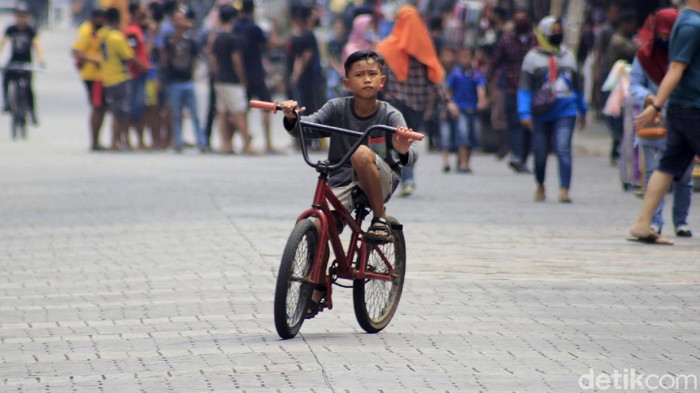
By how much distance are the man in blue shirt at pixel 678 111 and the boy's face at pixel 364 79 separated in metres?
3.53

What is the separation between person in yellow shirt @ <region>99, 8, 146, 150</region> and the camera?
2175 cm

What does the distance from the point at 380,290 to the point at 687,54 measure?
12.6 feet

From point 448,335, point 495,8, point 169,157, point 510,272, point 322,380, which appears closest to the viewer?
point 322,380

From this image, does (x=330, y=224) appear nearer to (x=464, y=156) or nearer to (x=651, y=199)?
(x=651, y=199)

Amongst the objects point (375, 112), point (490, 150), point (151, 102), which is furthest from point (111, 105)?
point (375, 112)

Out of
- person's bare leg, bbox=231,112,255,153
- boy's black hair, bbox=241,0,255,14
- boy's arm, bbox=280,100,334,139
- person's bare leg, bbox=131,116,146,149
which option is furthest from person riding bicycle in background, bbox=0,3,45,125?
boy's arm, bbox=280,100,334,139

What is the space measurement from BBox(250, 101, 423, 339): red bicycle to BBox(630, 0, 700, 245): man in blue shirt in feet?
11.8

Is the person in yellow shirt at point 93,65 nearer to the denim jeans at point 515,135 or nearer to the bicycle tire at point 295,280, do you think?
the denim jeans at point 515,135

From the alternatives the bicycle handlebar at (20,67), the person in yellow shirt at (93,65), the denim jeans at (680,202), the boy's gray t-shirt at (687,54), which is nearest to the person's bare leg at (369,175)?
the boy's gray t-shirt at (687,54)

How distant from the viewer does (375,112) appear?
312 inches

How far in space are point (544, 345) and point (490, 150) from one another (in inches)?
595

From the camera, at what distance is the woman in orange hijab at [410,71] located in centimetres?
1551

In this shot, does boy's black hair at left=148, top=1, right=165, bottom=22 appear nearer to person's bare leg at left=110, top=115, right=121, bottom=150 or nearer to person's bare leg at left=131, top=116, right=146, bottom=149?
person's bare leg at left=131, top=116, right=146, bottom=149

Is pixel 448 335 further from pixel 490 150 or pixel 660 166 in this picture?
pixel 490 150
